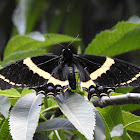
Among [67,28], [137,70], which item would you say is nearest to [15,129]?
[137,70]

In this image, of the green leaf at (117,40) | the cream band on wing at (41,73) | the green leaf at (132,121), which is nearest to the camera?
the green leaf at (132,121)

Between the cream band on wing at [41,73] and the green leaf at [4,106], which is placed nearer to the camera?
the green leaf at [4,106]

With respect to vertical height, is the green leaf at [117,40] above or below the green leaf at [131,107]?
A: above

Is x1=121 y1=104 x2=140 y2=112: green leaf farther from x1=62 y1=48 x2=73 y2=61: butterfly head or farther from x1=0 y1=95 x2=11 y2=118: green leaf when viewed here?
x1=0 y1=95 x2=11 y2=118: green leaf

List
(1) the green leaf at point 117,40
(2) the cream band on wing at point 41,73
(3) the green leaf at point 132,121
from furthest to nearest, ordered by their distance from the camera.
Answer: (1) the green leaf at point 117,40 < (2) the cream band on wing at point 41,73 < (3) the green leaf at point 132,121

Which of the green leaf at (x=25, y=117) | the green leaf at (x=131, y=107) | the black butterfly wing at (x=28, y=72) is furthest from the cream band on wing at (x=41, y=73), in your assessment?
the green leaf at (x=131, y=107)

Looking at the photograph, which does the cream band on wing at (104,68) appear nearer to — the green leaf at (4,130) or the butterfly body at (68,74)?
the butterfly body at (68,74)

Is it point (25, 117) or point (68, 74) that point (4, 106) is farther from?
point (68, 74)
